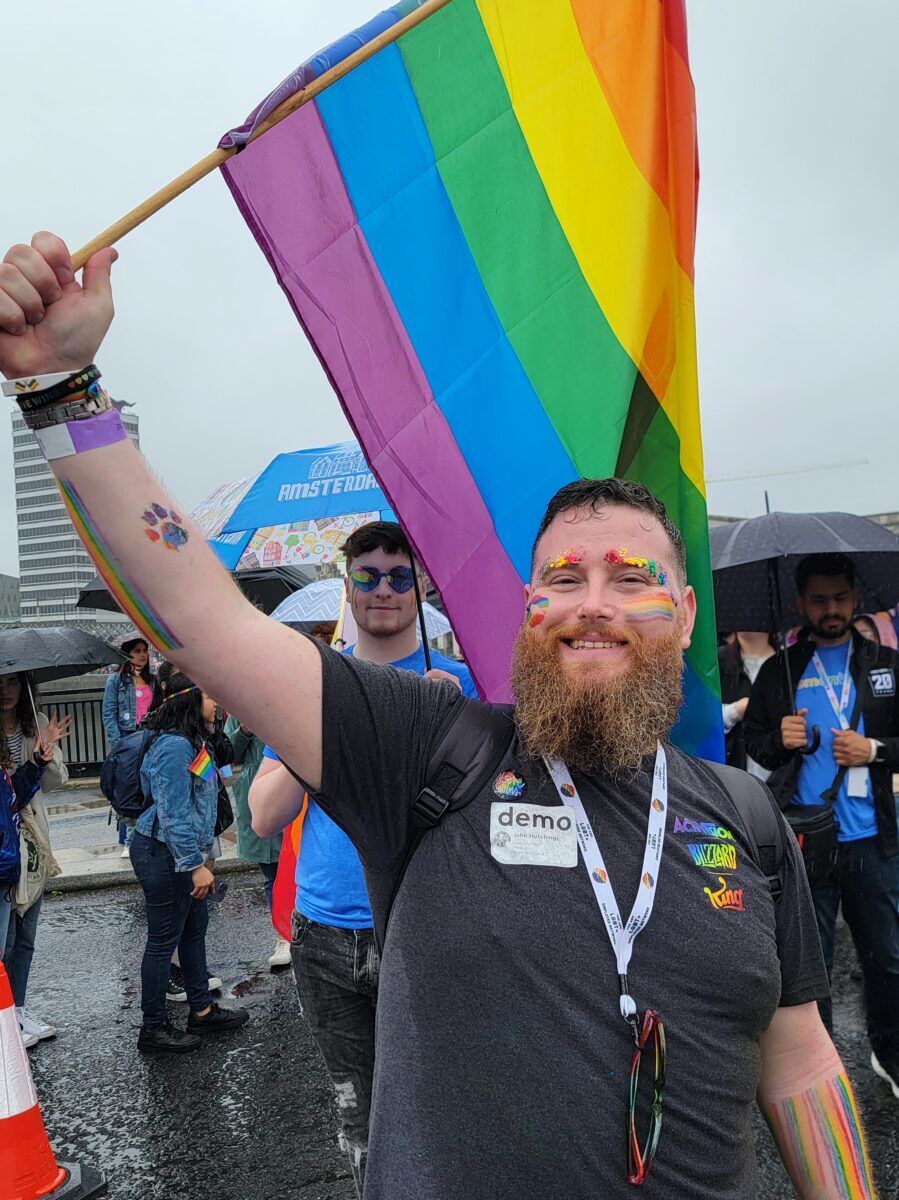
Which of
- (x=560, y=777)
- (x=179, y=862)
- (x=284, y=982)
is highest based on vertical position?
(x=560, y=777)

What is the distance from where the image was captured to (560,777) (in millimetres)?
1524

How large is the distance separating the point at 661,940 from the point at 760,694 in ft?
10.2

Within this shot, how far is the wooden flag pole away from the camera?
54.7 inches

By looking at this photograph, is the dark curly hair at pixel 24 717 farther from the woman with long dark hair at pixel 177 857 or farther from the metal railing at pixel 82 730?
the metal railing at pixel 82 730

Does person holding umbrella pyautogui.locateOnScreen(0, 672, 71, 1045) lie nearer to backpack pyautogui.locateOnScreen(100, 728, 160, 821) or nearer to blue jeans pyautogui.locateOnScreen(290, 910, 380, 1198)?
backpack pyautogui.locateOnScreen(100, 728, 160, 821)

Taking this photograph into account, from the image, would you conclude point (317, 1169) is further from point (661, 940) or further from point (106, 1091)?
point (661, 940)

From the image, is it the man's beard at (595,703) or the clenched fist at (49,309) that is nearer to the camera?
the clenched fist at (49,309)

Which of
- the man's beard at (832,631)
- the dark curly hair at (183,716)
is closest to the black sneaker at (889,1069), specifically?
the man's beard at (832,631)

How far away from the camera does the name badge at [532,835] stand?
1.42 m

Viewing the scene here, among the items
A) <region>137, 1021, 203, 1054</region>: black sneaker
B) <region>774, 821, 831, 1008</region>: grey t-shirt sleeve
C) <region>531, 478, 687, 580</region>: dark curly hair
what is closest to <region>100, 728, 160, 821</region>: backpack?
<region>137, 1021, 203, 1054</region>: black sneaker

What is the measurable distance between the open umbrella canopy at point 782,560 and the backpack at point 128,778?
3.06m

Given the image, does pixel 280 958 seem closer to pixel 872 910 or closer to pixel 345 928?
pixel 872 910

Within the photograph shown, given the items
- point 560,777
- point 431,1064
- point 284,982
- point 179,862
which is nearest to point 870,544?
point 560,777

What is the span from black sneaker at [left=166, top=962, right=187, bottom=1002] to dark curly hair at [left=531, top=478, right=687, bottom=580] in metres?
4.53
